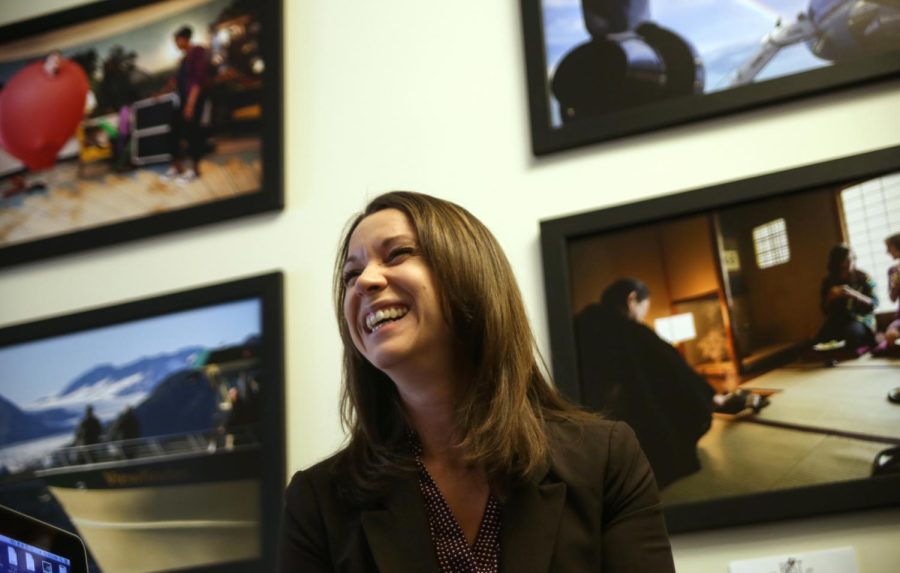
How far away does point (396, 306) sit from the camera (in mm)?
1253

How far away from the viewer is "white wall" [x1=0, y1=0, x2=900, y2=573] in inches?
68.8

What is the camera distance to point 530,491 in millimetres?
1192

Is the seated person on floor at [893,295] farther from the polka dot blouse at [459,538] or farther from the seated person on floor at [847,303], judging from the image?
the polka dot blouse at [459,538]

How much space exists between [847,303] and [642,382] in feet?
1.22

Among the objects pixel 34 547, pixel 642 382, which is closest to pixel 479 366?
pixel 642 382

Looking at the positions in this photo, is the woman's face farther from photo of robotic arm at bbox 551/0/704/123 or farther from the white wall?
photo of robotic arm at bbox 551/0/704/123

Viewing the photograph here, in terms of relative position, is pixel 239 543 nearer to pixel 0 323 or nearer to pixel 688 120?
pixel 0 323

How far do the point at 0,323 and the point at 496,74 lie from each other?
1303mm

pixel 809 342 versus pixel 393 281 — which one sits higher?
pixel 393 281

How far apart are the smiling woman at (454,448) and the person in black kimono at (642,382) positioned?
0.35m

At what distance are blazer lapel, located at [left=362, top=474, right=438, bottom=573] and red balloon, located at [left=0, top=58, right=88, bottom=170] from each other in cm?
149

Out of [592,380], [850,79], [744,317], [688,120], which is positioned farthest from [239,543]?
[850,79]

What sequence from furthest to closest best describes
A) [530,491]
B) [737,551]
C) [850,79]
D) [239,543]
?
[239,543] < [850,79] < [737,551] < [530,491]

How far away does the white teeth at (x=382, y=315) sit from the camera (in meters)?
1.25
